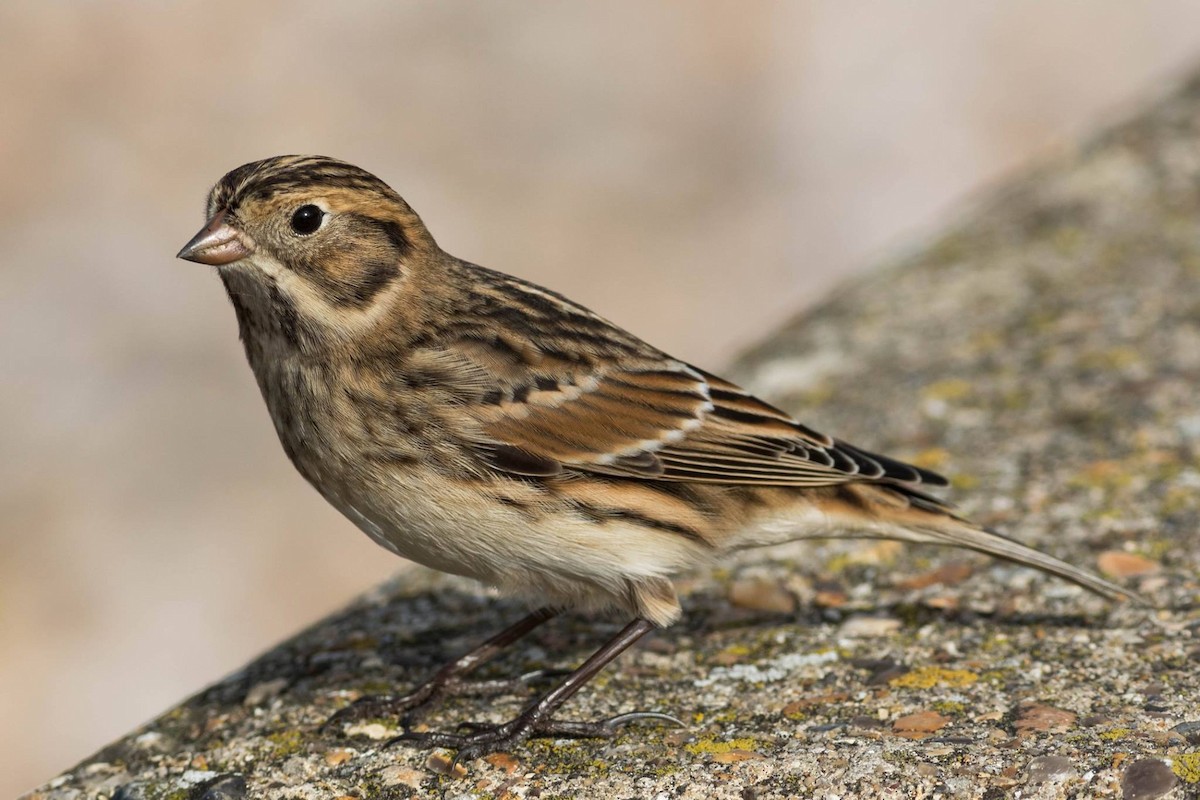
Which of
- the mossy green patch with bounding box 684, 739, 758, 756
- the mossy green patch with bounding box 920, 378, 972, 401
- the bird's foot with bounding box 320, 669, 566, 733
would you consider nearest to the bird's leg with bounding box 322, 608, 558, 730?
the bird's foot with bounding box 320, 669, 566, 733

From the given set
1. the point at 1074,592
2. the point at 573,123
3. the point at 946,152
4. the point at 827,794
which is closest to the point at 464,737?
the point at 827,794

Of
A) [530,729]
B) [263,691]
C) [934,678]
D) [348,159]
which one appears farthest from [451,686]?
[348,159]

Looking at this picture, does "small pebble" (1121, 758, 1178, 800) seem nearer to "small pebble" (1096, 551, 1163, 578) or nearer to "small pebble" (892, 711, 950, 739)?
"small pebble" (892, 711, 950, 739)

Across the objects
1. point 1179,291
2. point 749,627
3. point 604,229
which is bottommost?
point 749,627

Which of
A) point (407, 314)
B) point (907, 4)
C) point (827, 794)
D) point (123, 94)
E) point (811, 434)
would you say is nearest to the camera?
point (827, 794)

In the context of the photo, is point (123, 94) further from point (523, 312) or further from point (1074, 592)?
point (1074, 592)

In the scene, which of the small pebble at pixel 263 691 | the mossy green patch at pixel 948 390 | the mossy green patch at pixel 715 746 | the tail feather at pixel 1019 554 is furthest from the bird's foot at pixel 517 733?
the mossy green patch at pixel 948 390

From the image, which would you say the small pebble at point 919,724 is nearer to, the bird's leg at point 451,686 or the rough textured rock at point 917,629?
the rough textured rock at point 917,629
